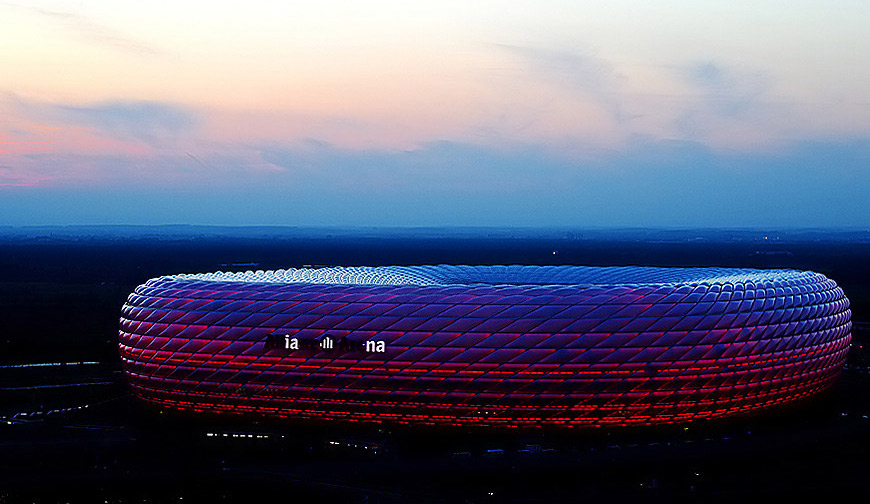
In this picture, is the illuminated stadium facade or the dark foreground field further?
the illuminated stadium facade

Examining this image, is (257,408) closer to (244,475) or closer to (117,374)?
(244,475)

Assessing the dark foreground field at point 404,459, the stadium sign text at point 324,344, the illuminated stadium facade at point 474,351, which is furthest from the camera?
the stadium sign text at point 324,344

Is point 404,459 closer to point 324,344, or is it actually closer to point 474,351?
point 474,351

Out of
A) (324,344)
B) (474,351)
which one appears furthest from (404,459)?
(324,344)

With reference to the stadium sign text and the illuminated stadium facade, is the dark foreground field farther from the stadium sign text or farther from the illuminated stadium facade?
the stadium sign text

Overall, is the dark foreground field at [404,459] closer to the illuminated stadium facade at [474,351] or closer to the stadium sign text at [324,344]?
the illuminated stadium facade at [474,351]

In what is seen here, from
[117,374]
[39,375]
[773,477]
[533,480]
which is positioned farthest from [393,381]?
[39,375]

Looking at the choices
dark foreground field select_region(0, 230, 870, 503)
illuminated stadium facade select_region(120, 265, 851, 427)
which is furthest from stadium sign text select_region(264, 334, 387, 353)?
dark foreground field select_region(0, 230, 870, 503)

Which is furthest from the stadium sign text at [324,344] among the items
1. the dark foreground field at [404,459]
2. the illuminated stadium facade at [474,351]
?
the dark foreground field at [404,459]
